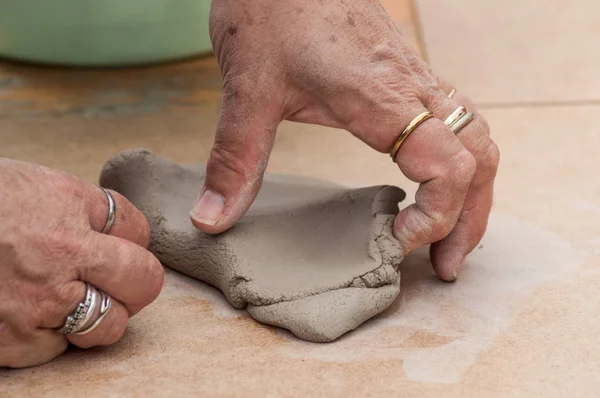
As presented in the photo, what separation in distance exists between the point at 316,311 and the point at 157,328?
281 millimetres

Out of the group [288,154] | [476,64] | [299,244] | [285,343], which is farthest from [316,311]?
[476,64]

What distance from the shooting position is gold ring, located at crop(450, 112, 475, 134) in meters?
1.45

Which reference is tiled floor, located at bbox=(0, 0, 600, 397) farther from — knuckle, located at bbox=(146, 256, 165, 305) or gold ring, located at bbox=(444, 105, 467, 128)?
gold ring, located at bbox=(444, 105, 467, 128)

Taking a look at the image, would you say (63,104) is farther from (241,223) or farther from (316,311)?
(316,311)

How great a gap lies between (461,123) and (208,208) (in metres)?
0.48

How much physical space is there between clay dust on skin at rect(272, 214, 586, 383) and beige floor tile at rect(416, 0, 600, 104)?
31.6 inches

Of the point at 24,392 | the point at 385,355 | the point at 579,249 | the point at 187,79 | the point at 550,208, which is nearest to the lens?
the point at 24,392

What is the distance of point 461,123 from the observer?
1452 mm

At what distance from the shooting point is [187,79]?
2568 millimetres

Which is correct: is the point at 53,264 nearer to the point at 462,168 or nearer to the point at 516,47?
the point at 462,168

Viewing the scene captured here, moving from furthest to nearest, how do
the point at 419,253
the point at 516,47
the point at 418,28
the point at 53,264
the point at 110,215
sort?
the point at 418,28
the point at 516,47
the point at 419,253
the point at 110,215
the point at 53,264

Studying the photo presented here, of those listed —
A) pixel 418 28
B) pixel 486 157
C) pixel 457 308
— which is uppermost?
pixel 486 157

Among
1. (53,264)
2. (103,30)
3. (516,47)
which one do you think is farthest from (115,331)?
(516,47)

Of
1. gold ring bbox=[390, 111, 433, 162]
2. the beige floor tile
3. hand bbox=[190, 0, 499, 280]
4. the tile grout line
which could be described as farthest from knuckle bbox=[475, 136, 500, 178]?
the tile grout line
